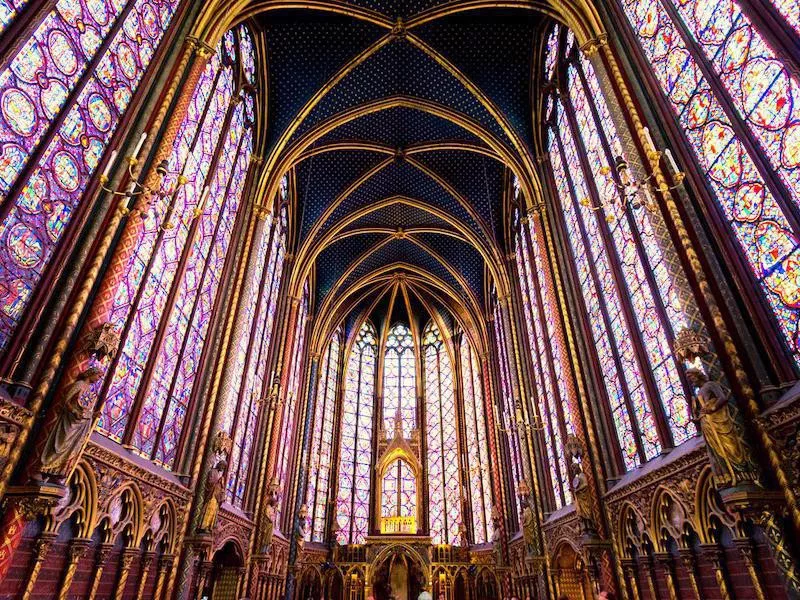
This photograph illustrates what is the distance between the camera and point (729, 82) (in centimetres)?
743

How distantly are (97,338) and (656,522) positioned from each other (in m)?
9.35

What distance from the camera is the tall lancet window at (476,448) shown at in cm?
2311

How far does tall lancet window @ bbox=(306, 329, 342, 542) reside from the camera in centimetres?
2356

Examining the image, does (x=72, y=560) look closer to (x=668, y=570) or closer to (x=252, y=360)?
(x=252, y=360)

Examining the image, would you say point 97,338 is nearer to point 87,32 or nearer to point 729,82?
point 87,32

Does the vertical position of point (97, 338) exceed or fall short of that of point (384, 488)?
it falls short

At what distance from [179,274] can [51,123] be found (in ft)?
13.4

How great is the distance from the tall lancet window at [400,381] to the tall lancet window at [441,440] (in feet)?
2.81

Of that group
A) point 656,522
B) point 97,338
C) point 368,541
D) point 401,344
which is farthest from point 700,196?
point 401,344

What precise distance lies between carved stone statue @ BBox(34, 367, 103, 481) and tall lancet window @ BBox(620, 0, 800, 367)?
9.00 metres

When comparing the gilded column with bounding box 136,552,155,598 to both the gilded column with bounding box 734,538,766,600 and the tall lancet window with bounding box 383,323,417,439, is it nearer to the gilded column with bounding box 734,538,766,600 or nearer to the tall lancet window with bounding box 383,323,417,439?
the gilded column with bounding box 734,538,766,600

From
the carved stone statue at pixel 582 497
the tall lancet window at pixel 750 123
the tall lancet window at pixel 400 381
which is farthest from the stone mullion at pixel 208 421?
the tall lancet window at pixel 400 381

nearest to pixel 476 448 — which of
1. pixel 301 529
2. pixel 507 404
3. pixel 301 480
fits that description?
pixel 507 404

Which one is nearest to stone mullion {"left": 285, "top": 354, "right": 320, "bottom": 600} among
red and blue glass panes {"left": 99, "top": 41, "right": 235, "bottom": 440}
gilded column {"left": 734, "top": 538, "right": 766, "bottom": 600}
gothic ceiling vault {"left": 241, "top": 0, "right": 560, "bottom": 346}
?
gothic ceiling vault {"left": 241, "top": 0, "right": 560, "bottom": 346}
